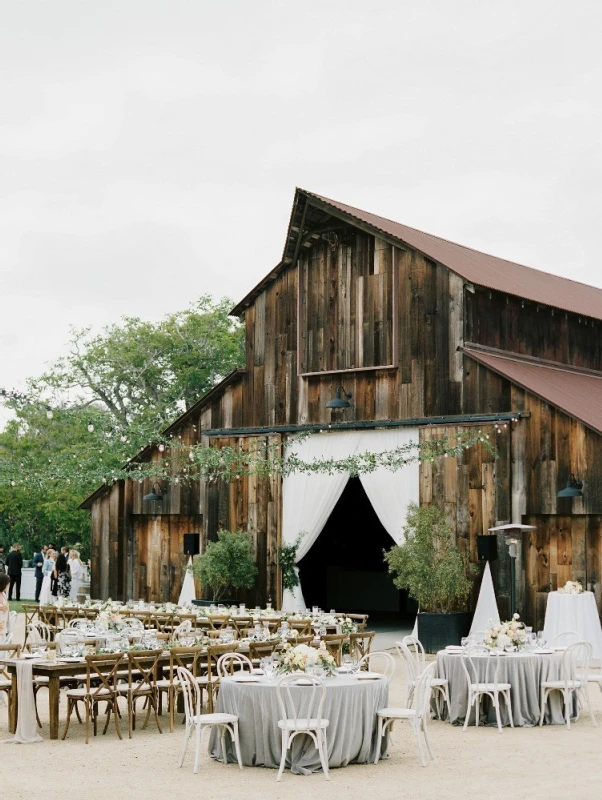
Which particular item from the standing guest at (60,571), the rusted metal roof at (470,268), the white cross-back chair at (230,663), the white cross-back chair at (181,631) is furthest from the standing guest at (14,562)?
the white cross-back chair at (230,663)

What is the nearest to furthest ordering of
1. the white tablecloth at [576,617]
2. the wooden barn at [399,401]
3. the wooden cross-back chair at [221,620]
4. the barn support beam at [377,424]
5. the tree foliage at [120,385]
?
the wooden cross-back chair at [221,620] → the white tablecloth at [576,617] → the wooden barn at [399,401] → the barn support beam at [377,424] → the tree foliage at [120,385]

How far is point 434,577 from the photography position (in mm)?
18062

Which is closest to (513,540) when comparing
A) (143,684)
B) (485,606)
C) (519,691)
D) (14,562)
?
(485,606)

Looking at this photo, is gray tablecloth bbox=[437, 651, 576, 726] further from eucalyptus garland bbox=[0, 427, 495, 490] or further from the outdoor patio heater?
eucalyptus garland bbox=[0, 427, 495, 490]

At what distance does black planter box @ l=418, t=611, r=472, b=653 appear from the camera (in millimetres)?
17984

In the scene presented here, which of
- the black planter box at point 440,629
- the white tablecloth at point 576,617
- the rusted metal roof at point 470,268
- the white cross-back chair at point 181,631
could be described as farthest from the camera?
the rusted metal roof at point 470,268

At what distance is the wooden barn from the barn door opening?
75.2 inches

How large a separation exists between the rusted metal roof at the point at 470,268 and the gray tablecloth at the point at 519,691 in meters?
8.70

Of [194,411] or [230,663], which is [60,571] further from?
[230,663]

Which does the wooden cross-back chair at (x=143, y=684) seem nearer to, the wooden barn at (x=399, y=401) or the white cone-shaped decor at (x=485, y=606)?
the white cone-shaped decor at (x=485, y=606)

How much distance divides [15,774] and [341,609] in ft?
57.4

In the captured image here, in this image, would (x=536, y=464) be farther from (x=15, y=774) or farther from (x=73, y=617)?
(x=15, y=774)

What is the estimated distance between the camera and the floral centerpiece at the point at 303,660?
32.5ft

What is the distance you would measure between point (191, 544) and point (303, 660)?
12.1m
